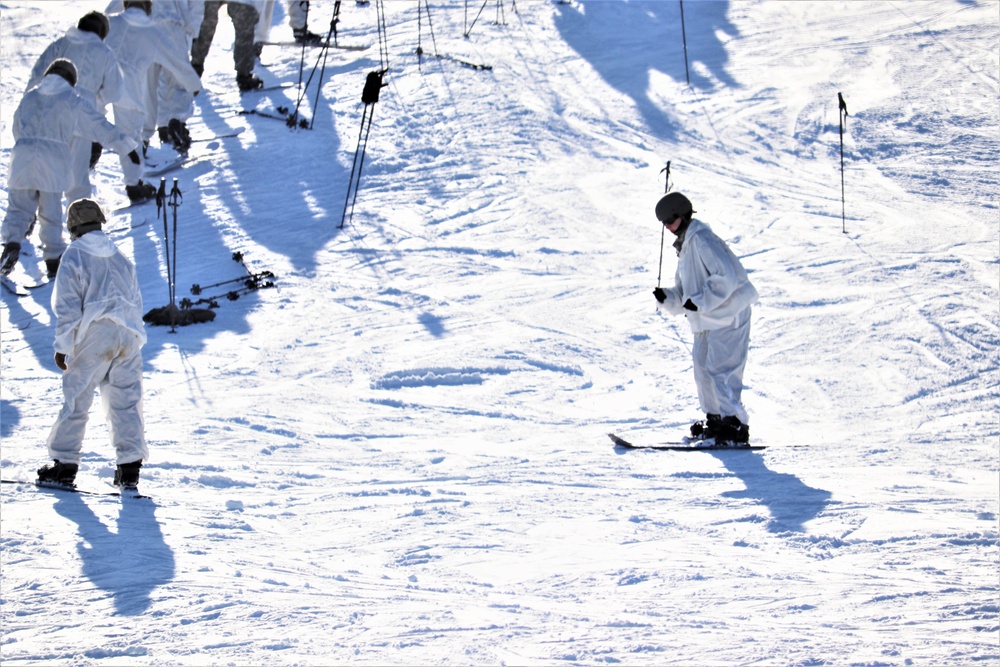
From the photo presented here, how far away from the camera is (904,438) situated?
7.61 meters

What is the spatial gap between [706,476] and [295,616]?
2593 mm

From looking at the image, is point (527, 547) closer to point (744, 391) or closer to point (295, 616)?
point (295, 616)

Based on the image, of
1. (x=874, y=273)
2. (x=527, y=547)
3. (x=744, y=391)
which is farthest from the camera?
(x=874, y=273)

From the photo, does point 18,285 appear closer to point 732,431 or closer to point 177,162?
point 177,162

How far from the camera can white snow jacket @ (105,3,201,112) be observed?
11789mm

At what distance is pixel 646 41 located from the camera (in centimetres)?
1531

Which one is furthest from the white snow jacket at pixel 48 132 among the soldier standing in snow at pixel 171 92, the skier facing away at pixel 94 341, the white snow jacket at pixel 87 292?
the white snow jacket at pixel 87 292

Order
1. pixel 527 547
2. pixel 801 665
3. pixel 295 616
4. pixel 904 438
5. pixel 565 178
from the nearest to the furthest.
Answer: pixel 801 665 < pixel 295 616 < pixel 527 547 < pixel 904 438 < pixel 565 178

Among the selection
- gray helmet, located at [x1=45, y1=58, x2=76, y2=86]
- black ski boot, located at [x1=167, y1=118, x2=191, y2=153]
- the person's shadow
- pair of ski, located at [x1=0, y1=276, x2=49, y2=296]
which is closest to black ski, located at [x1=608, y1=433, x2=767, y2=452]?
the person's shadow

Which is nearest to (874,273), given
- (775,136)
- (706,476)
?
(775,136)

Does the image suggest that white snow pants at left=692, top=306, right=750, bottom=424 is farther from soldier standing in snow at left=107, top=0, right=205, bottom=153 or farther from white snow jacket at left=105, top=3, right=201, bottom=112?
soldier standing in snow at left=107, top=0, right=205, bottom=153

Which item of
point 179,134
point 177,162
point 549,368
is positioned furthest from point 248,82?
point 549,368

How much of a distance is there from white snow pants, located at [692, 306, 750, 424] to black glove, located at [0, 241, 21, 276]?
554 cm

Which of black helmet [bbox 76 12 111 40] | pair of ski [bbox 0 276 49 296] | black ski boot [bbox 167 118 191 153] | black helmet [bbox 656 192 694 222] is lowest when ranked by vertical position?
pair of ski [bbox 0 276 49 296]
